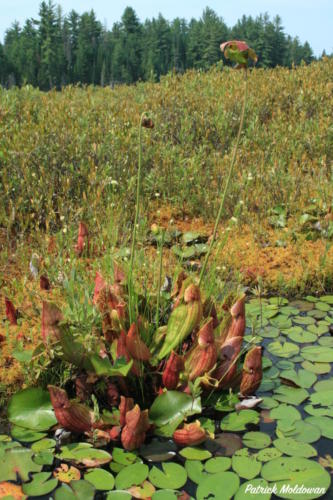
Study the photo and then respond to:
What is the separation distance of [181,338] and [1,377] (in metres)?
0.99

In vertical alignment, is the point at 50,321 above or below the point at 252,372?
above

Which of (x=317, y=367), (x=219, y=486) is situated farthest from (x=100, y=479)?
(x=317, y=367)

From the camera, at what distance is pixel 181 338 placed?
2.44 metres

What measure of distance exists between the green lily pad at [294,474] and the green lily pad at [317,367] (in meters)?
0.74

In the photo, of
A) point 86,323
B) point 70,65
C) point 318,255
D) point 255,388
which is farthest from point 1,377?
point 70,65

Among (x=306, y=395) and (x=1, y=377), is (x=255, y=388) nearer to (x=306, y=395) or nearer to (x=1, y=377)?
(x=306, y=395)

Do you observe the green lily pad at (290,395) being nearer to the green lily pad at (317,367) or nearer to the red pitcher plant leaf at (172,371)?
the green lily pad at (317,367)

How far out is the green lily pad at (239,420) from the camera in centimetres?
230

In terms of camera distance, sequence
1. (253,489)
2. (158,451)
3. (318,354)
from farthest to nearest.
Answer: (318,354) < (158,451) < (253,489)

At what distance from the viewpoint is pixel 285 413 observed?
2.38 meters

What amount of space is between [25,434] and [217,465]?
89 centimetres

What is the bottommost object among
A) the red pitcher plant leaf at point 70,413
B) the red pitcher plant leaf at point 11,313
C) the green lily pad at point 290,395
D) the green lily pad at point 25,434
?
the green lily pad at point 25,434

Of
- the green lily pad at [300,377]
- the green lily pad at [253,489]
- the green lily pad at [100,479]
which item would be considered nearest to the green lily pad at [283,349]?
the green lily pad at [300,377]

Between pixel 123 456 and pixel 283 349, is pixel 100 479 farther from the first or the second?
pixel 283 349
